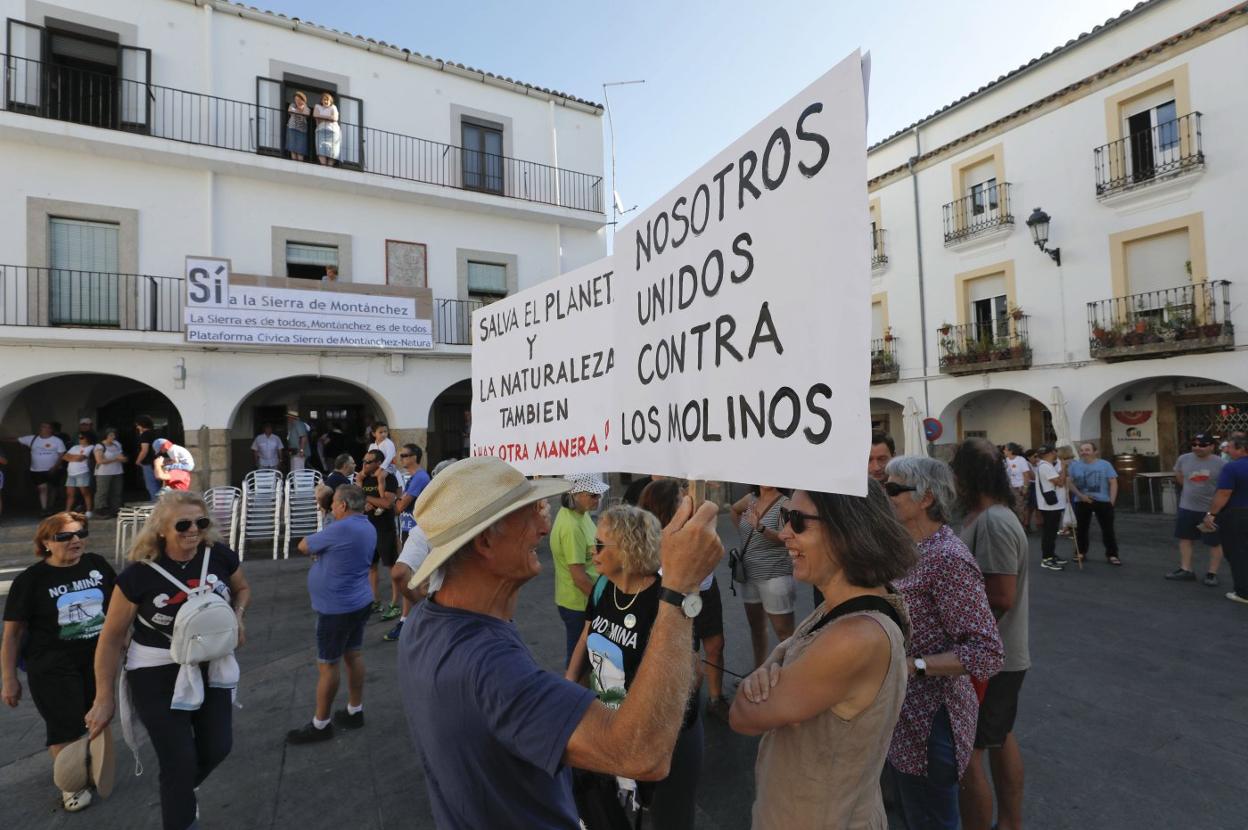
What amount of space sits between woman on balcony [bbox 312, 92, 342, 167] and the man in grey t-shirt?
1444 cm

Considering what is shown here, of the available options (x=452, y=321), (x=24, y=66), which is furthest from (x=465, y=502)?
(x=24, y=66)

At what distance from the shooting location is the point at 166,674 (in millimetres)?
2750

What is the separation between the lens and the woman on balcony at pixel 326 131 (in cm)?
1226

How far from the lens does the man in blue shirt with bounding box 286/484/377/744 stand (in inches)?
151

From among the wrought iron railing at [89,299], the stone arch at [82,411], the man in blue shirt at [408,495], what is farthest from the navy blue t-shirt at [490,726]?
the wrought iron railing at [89,299]

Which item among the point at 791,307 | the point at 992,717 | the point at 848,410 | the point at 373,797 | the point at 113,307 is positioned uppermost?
the point at 113,307

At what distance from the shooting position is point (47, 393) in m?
12.7

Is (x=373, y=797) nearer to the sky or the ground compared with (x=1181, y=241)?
nearer to the ground

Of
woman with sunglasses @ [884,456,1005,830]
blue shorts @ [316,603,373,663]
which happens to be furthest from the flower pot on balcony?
blue shorts @ [316,603,373,663]

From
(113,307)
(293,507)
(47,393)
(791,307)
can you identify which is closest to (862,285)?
(791,307)

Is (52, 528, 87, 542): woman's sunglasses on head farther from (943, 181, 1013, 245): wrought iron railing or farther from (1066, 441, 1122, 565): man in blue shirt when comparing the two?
(943, 181, 1013, 245): wrought iron railing

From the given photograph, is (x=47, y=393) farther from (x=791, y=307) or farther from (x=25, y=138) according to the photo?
(x=791, y=307)

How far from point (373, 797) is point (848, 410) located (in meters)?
3.27

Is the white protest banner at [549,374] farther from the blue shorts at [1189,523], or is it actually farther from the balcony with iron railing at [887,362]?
the balcony with iron railing at [887,362]
